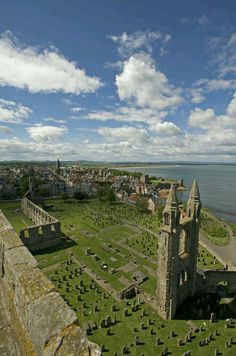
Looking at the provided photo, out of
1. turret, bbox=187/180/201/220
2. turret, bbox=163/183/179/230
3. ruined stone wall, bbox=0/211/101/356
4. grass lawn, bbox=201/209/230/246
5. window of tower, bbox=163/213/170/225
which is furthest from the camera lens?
grass lawn, bbox=201/209/230/246

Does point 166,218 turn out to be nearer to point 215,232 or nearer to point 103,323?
point 103,323

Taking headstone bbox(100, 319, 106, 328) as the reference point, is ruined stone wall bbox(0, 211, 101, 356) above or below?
above

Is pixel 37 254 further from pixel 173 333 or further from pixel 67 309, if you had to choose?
pixel 67 309

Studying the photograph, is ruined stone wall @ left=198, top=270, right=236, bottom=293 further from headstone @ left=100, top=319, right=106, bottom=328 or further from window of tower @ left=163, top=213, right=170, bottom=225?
headstone @ left=100, top=319, right=106, bottom=328

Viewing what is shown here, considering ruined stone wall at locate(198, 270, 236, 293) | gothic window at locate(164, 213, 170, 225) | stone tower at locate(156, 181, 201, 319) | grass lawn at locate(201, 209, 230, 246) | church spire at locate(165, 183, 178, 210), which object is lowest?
grass lawn at locate(201, 209, 230, 246)

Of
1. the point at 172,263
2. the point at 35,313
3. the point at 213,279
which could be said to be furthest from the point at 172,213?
the point at 35,313

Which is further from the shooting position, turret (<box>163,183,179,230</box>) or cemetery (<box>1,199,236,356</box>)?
turret (<box>163,183,179,230</box>)

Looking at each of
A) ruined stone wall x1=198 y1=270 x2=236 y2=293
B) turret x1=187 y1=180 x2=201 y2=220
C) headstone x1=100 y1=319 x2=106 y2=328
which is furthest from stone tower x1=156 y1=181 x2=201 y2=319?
headstone x1=100 y1=319 x2=106 y2=328
